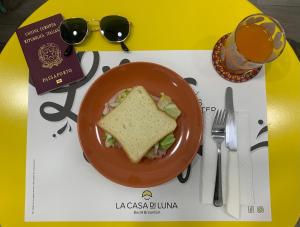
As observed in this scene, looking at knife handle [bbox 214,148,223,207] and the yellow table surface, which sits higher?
the yellow table surface

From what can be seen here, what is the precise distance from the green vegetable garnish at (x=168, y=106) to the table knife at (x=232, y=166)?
5.6 inches

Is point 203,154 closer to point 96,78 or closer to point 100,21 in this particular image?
point 96,78

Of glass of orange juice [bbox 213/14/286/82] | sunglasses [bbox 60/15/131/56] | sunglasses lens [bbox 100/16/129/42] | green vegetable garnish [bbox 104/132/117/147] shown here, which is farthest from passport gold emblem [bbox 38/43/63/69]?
glass of orange juice [bbox 213/14/286/82]

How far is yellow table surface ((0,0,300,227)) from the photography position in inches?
33.9

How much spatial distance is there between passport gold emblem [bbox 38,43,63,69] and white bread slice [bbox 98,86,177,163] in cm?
22

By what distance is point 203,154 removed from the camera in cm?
87

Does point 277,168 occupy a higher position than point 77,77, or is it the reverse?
point 77,77

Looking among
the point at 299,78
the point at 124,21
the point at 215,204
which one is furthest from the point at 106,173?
the point at 299,78

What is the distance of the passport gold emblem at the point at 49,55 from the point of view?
90 cm

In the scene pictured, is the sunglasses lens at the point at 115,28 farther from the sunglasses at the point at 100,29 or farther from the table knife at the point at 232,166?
the table knife at the point at 232,166

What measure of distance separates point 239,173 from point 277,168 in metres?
0.11

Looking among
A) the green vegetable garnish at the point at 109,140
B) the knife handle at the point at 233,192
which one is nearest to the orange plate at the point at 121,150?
the green vegetable garnish at the point at 109,140

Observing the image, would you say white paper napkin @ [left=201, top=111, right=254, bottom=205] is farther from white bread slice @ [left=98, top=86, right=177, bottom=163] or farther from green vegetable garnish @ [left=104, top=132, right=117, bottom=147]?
green vegetable garnish @ [left=104, top=132, right=117, bottom=147]

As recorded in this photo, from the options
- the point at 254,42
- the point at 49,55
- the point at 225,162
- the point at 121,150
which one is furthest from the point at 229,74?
the point at 49,55
